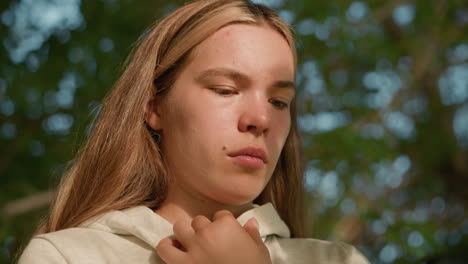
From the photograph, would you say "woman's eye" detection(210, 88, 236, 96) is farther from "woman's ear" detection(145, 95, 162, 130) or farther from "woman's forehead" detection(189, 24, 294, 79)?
"woman's ear" detection(145, 95, 162, 130)

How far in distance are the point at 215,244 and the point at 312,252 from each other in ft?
1.56

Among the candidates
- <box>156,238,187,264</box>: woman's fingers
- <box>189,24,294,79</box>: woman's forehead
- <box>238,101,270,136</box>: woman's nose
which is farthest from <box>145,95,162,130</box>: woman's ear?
<box>156,238,187,264</box>: woman's fingers

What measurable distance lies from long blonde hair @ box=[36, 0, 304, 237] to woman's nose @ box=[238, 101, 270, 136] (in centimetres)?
30

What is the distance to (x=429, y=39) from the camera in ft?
17.4

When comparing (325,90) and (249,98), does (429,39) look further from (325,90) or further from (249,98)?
(249,98)

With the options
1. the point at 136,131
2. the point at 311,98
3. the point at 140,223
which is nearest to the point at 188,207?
the point at 140,223

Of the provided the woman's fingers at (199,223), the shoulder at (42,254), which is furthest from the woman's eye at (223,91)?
the shoulder at (42,254)

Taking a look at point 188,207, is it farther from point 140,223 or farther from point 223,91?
point 223,91

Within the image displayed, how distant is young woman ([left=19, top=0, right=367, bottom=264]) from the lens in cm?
185

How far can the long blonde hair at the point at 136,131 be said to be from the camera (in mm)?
2113

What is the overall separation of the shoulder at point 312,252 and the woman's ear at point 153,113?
51 centimetres

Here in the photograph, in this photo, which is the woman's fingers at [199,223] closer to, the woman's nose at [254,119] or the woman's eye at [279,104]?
the woman's nose at [254,119]

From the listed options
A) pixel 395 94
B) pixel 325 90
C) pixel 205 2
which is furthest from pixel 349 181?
pixel 205 2

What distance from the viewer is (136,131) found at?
216 cm
